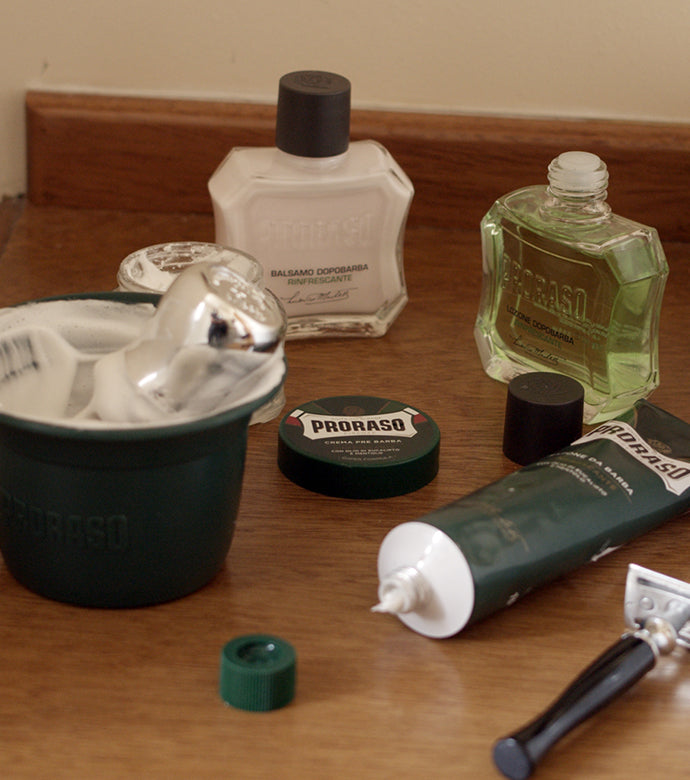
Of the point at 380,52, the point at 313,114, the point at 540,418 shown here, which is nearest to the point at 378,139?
the point at 380,52

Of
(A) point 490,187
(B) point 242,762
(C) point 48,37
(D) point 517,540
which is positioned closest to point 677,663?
(D) point 517,540

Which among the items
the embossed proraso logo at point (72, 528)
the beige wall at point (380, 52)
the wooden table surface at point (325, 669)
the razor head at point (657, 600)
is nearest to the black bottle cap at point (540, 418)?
the wooden table surface at point (325, 669)

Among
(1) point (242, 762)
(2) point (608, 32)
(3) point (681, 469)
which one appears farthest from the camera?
(2) point (608, 32)

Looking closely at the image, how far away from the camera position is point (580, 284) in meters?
0.68

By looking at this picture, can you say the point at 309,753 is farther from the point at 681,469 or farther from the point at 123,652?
the point at 681,469

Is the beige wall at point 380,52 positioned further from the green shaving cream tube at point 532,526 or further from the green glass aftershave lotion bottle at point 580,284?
the green shaving cream tube at point 532,526

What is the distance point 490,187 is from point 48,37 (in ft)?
1.17

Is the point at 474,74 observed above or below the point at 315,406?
above

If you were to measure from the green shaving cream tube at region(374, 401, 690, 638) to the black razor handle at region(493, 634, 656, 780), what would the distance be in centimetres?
5

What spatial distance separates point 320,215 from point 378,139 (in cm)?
16

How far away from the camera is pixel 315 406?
2.12 ft

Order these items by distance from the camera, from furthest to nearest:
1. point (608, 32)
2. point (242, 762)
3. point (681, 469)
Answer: point (608, 32), point (681, 469), point (242, 762)

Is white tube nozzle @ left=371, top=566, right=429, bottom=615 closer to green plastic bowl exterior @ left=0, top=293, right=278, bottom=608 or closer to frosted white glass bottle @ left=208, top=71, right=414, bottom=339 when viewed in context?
green plastic bowl exterior @ left=0, top=293, right=278, bottom=608

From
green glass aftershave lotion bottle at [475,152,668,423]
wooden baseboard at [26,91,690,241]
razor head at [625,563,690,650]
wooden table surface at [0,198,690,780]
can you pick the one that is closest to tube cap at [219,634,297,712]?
wooden table surface at [0,198,690,780]
